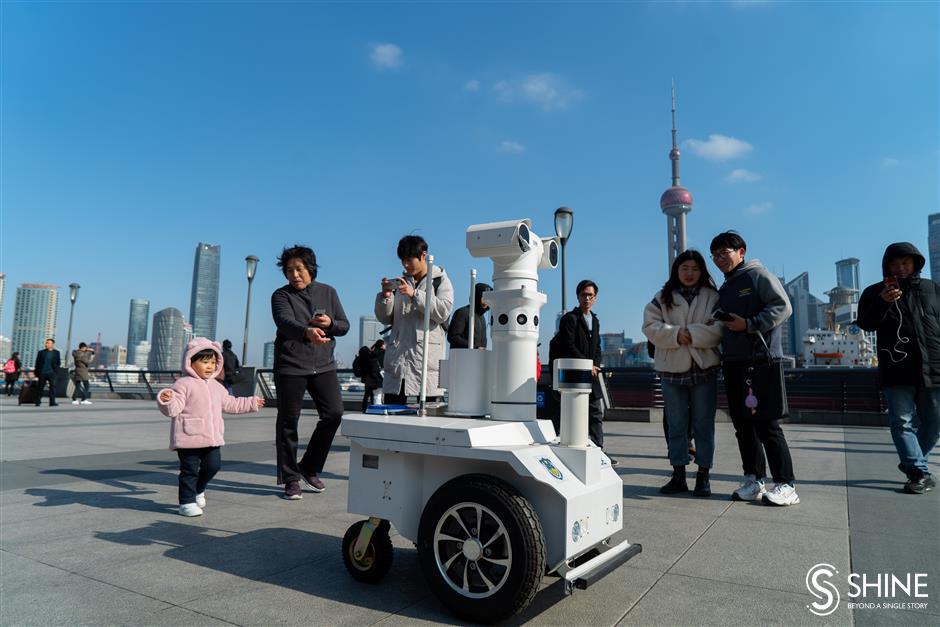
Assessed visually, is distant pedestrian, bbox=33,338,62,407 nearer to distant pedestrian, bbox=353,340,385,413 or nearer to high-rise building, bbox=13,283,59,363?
distant pedestrian, bbox=353,340,385,413

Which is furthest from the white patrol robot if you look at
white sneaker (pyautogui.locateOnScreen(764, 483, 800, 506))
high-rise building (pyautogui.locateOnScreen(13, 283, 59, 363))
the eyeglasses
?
high-rise building (pyautogui.locateOnScreen(13, 283, 59, 363))

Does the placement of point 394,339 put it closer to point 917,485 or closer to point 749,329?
point 749,329

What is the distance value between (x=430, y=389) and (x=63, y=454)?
526 cm

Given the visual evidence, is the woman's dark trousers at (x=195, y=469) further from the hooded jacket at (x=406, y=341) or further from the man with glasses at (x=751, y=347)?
the man with glasses at (x=751, y=347)

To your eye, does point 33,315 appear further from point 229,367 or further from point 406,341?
point 406,341

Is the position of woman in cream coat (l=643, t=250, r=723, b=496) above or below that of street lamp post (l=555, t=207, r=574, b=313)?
below

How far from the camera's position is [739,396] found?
166 inches

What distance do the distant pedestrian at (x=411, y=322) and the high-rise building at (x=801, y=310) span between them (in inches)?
7098

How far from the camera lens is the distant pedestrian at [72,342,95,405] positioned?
51.1ft

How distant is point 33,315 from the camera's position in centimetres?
9462

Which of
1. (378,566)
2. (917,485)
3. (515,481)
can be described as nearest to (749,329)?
(917,485)

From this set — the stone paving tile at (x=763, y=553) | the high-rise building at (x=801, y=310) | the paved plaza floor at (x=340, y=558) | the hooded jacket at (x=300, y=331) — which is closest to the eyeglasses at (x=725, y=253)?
the paved plaza floor at (x=340, y=558)

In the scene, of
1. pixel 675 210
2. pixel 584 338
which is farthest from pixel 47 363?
pixel 675 210

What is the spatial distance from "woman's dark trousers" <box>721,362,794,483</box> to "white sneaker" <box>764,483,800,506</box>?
46mm
